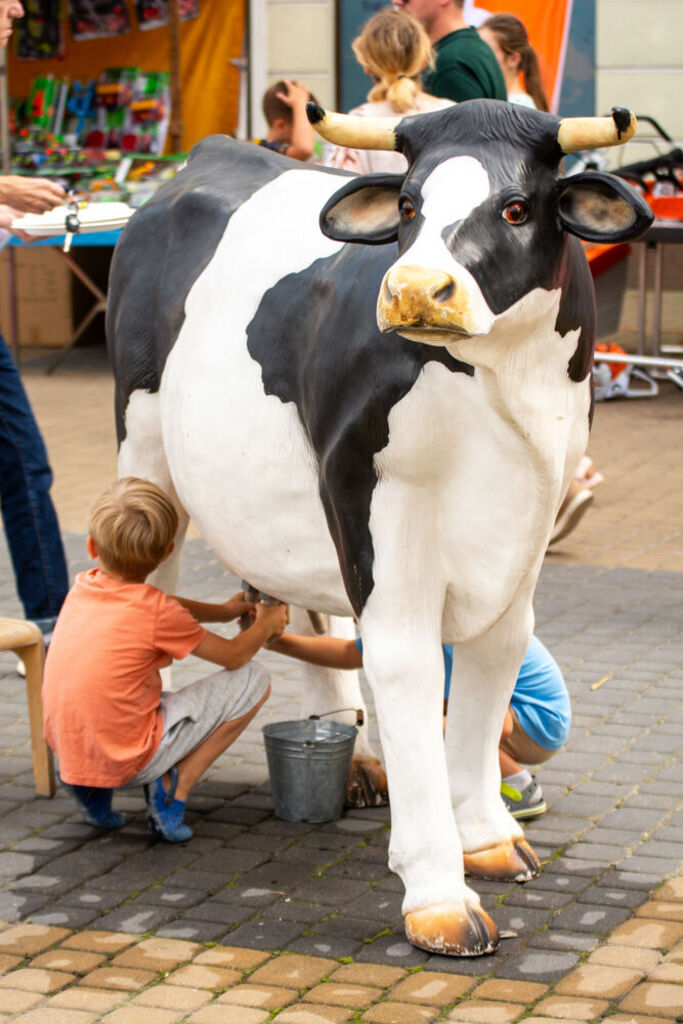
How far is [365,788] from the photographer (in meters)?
4.58

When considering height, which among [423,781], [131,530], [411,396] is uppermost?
[411,396]

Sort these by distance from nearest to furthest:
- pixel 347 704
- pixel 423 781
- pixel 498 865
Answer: pixel 423 781
pixel 498 865
pixel 347 704

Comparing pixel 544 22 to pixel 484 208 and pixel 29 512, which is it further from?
pixel 484 208

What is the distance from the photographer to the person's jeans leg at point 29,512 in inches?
221

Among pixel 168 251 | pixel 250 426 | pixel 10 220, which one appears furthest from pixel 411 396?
pixel 10 220

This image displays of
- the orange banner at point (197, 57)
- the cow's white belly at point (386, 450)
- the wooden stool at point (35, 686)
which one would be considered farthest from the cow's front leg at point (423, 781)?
the orange banner at point (197, 57)

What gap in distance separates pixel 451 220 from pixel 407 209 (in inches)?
7.1

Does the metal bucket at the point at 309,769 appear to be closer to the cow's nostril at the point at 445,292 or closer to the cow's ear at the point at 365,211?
the cow's ear at the point at 365,211

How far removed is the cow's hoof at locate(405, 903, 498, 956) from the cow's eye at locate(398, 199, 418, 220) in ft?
5.19

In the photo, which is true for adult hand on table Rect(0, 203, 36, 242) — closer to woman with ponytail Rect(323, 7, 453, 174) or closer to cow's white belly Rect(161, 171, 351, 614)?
cow's white belly Rect(161, 171, 351, 614)

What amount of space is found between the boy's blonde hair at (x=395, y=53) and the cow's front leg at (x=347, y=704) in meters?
2.43

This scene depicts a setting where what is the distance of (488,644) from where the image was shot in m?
3.82

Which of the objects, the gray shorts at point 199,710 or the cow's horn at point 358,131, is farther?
the gray shorts at point 199,710

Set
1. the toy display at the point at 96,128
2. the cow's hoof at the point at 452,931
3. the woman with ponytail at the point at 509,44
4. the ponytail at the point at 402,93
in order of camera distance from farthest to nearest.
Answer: the toy display at the point at 96,128 < the woman with ponytail at the point at 509,44 < the ponytail at the point at 402,93 < the cow's hoof at the point at 452,931
